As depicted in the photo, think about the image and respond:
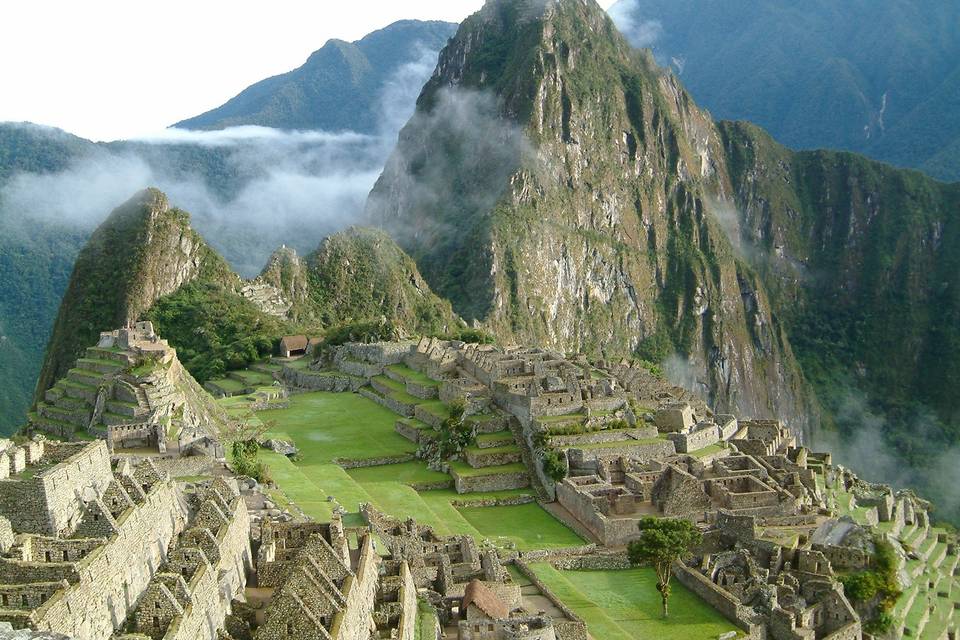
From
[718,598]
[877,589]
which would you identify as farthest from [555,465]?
[877,589]

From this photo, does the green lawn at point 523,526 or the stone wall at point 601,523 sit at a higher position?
the stone wall at point 601,523

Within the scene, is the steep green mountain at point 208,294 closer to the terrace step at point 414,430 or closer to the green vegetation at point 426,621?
the terrace step at point 414,430

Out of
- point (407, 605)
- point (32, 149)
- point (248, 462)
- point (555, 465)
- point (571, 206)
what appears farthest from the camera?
point (571, 206)

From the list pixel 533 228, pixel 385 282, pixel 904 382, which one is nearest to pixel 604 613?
pixel 385 282

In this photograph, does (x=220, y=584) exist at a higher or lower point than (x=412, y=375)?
higher

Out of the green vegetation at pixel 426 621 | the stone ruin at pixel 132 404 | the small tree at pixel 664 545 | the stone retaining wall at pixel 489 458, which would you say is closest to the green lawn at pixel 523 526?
the stone retaining wall at pixel 489 458

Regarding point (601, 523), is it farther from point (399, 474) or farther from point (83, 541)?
point (83, 541)
